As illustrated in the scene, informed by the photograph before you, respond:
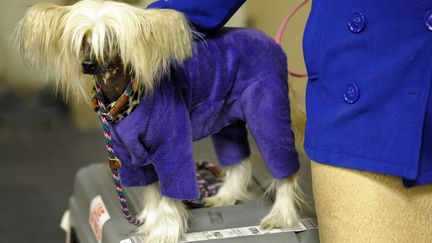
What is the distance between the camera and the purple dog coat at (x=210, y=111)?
3.50 ft

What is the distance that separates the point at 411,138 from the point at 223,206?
533 millimetres

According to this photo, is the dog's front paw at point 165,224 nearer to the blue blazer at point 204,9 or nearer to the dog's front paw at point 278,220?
the dog's front paw at point 278,220

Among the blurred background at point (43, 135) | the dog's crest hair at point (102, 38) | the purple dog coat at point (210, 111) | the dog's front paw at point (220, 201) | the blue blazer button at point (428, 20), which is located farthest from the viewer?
the blurred background at point (43, 135)

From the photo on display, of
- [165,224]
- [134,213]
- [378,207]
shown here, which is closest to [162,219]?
[165,224]

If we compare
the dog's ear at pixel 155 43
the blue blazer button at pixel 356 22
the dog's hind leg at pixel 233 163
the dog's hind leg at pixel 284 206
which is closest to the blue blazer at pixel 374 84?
the blue blazer button at pixel 356 22

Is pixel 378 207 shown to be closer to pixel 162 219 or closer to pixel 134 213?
pixel 162 219

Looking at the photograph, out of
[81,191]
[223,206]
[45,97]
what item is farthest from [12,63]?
[223,206]

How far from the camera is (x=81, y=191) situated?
5.01ft

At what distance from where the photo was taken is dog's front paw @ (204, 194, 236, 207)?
4.37 ft

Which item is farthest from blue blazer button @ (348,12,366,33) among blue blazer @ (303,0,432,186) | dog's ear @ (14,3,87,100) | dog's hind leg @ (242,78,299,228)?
dog's ear @ (14,3,87,100)

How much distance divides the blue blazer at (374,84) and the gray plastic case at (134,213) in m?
0.29

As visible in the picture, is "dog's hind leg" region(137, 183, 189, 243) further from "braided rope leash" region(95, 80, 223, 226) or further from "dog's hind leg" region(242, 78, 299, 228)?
"dog's hind leg" region(242, 78, 299, 228)

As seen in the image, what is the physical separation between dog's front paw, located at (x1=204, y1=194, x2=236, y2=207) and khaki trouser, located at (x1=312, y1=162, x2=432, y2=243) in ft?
1.33

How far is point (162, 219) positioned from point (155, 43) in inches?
13.1
